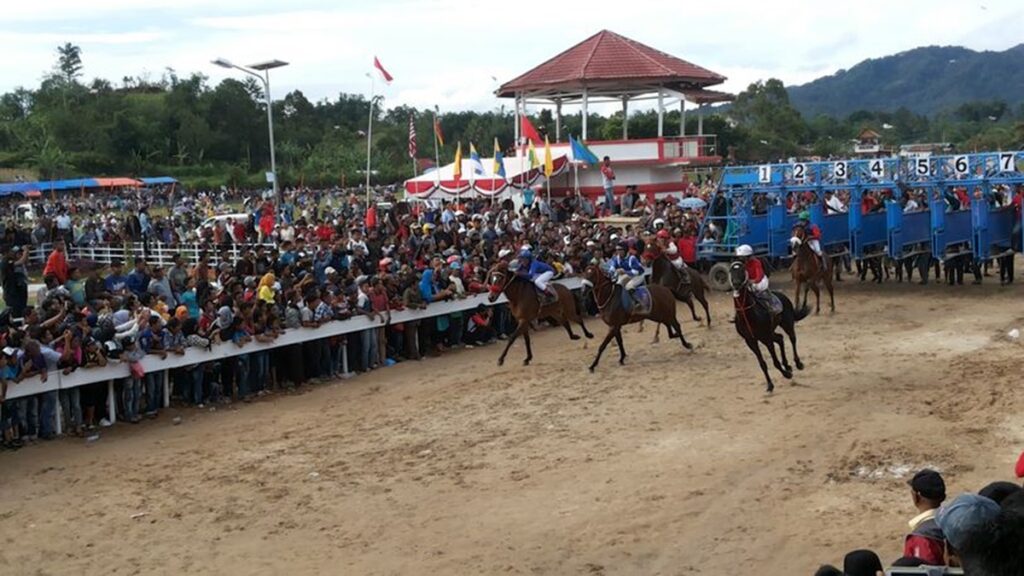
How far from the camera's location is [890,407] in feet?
46.3

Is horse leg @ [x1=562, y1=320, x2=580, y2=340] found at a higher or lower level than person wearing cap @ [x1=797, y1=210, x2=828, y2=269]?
lower

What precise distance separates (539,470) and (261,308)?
22.2 ft

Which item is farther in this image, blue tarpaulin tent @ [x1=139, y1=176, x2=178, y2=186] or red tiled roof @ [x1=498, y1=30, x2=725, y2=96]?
blue tarpaulin tent @ [x1=139, y1=176, x2=178, y2=186]

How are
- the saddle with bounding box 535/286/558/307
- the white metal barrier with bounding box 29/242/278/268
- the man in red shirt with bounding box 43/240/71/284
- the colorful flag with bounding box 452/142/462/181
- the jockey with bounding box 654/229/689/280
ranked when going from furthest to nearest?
1. the colorful flag with bounding box 452/142/462/181
2. the white metal barrier with bounding box 29/242/278/268
3. the jockey with bounding box 654/229/689/280
4. the man in red shirt with bounding box 43/240/71/284
5. the saddle with bounding box 535/286/558/307

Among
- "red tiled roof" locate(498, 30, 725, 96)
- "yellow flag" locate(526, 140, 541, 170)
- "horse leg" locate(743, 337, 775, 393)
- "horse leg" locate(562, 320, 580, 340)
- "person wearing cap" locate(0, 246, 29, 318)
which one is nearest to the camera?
"horse leg" locate(743, 337, 775, 393)

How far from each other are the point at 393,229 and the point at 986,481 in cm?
1950

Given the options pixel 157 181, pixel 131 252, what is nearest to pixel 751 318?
pixel 131 252

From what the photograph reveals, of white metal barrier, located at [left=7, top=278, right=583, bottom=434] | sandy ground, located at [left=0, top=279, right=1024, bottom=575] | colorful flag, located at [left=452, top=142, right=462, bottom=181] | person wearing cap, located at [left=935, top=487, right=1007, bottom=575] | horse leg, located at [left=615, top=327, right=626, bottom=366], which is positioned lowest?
sandy ground, located at [left=0, top=279, right=1024, bottom=575]

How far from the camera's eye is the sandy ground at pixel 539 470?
9805mm

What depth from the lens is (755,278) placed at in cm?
1625

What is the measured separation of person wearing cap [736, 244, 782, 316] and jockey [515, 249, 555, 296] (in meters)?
3.89

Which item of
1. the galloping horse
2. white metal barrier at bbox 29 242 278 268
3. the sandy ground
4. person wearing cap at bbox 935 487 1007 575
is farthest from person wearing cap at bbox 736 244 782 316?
white metal barrier at bbox 29 242 278 268

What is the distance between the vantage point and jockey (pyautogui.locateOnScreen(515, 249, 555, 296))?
18594 millimetres

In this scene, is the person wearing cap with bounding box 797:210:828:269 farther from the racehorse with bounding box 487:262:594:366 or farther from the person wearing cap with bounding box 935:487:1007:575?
the person wearing cap with bounding box 935:487:1007:575
